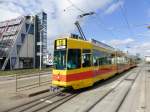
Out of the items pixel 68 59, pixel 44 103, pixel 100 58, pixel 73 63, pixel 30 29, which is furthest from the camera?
pixel 30 29

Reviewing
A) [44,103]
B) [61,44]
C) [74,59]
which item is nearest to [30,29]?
[61,44]

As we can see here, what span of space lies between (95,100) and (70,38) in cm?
396

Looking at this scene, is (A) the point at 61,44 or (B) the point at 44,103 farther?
(A) the point at 61,44

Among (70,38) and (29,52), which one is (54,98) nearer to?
(70,38)

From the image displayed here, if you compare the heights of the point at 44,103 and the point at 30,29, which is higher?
the point at 30,29

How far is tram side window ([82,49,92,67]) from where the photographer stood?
587 inches

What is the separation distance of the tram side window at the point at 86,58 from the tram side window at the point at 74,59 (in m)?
0.50

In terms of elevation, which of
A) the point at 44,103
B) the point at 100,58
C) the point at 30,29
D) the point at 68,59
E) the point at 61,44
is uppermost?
the point at 30,29

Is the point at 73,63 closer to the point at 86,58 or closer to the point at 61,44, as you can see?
the point at 61,44

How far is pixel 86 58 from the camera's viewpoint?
50.2ft

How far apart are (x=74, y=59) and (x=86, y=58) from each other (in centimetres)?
140

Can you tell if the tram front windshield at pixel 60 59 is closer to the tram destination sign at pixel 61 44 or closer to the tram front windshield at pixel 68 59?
the tram front windshield at pixel 68 59

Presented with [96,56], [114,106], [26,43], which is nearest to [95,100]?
[114,106]

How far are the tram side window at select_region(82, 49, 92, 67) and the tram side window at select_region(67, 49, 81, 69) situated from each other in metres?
0.50
